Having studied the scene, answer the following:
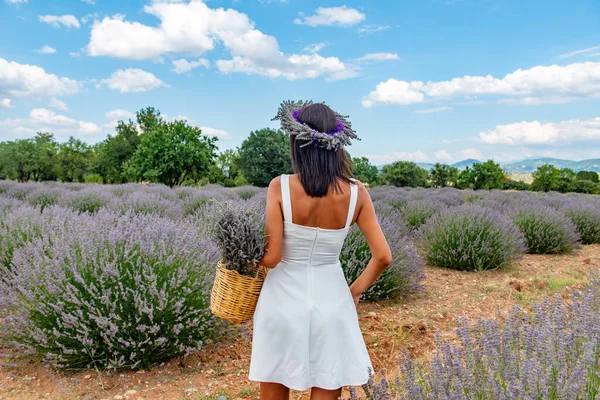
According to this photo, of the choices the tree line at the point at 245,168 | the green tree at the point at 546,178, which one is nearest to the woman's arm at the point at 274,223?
the tree line at the point at 245,168

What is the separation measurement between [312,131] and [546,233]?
788cm

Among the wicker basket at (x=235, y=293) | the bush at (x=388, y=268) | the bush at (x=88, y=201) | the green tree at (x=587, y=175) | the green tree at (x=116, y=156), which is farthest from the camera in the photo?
the green tree at (x=587, y=175)

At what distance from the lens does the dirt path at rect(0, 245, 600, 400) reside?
2934 millimetres

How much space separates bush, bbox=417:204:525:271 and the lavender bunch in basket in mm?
5161

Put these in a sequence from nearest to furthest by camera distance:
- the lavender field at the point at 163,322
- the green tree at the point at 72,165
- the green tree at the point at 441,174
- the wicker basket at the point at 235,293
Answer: the lavender field at the point at 163,322 → the wicker basket at the point at 235,293 → the green tree at the point at 72,165 → the green tree at the point at 441,174

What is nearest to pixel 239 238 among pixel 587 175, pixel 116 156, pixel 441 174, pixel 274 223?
pixel 274 223

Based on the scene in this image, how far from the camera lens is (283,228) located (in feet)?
6.56

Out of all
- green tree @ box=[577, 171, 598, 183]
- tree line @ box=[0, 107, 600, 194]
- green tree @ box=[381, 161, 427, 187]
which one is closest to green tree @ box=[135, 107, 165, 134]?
tree line @ box=[0, 107, 600, 194]

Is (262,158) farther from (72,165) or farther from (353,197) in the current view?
(353,197)

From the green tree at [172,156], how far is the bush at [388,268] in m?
24.0

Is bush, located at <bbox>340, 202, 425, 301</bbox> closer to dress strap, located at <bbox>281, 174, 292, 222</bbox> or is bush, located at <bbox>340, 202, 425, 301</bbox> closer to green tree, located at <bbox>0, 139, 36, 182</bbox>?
dress strap, located at <bbox>281, 174, 292, 222</bbox>

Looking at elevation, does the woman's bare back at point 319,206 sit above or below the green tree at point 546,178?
below

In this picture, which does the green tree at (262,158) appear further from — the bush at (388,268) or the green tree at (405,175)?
the bush at (388,268)

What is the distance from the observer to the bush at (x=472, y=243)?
21.7 ft
